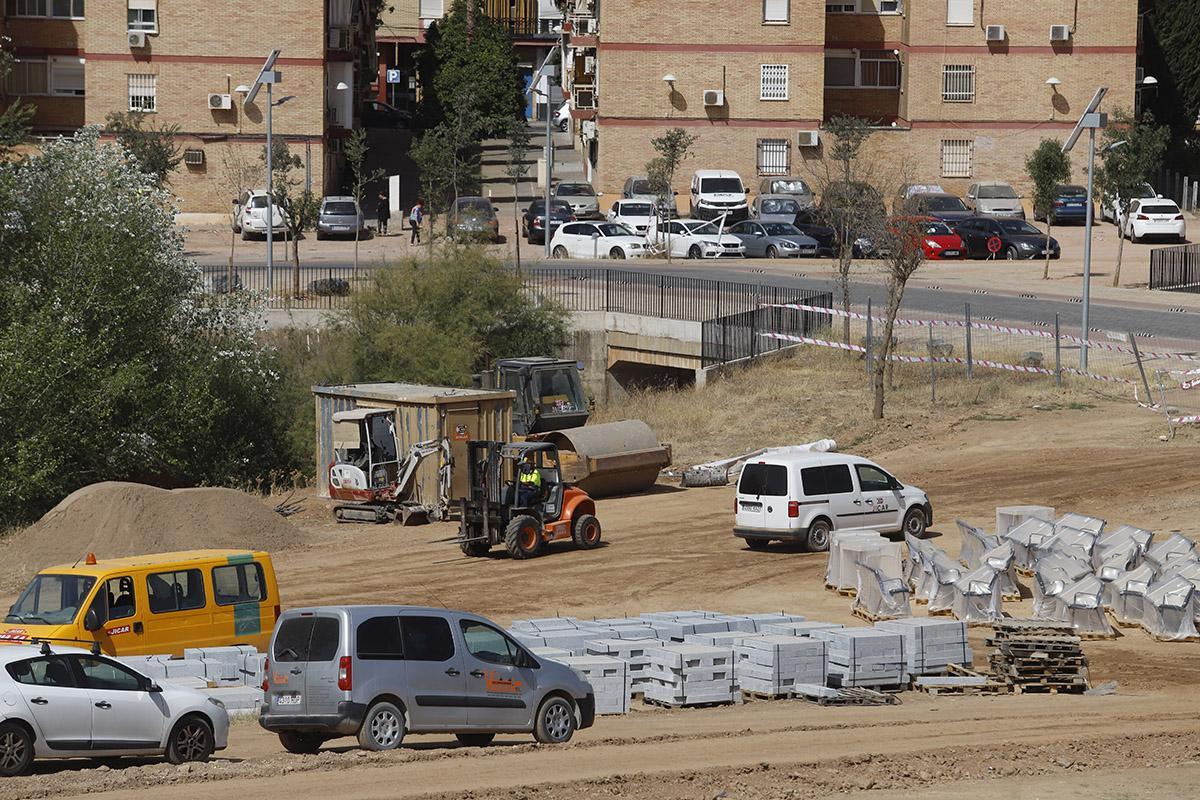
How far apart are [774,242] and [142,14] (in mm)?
28114

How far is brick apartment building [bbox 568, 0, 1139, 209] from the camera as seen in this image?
71188 millimetres

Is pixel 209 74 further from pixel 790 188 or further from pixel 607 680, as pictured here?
pixel 607 680

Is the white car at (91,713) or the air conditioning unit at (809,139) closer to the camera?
the white car at (91,713)

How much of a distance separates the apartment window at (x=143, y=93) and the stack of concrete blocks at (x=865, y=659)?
5496 cm

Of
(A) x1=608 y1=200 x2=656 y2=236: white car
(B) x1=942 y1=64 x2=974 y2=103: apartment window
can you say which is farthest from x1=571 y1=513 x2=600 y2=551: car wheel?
(B) x1=942 y1=64 x2=974 y2=103: apartment window

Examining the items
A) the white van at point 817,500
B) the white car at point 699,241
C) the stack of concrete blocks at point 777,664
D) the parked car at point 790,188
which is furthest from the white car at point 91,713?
the parked car at point 790,188

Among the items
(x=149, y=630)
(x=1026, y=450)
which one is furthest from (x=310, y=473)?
(x=149, y=630)

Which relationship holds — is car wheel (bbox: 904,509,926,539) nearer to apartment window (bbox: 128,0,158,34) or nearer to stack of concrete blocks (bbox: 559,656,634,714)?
stack of concrete blocks (bbox: 559,656,634,714)

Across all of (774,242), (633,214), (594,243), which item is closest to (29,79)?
(633,214)

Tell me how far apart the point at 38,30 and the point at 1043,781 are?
65.1 metres

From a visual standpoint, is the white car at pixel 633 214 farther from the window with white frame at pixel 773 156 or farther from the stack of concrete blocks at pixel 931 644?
the stack of concrete blocks at pixel 931 644

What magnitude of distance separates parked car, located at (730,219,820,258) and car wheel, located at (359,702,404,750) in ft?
149

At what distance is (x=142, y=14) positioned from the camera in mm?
69062

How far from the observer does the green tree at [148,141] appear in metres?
61.3
